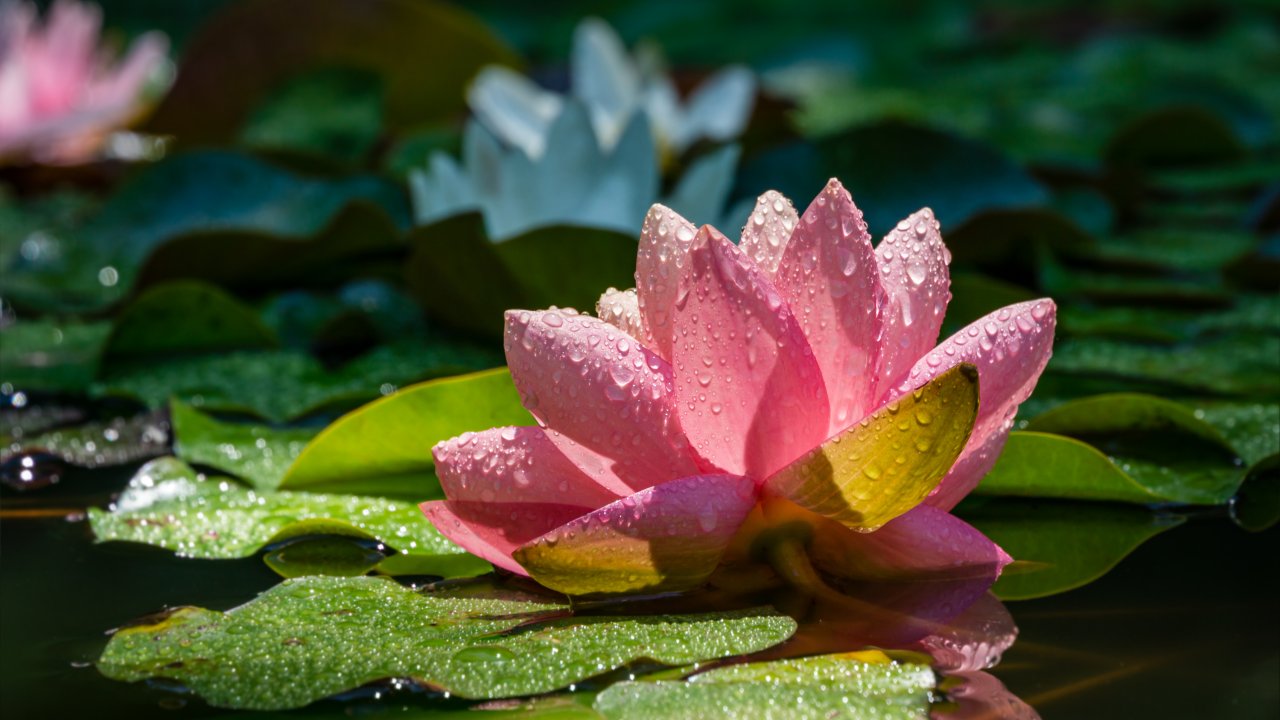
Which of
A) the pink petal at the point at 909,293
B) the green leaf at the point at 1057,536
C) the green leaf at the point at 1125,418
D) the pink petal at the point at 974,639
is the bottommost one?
the pink petal at the point at 974,639

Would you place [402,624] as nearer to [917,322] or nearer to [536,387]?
[536,387]

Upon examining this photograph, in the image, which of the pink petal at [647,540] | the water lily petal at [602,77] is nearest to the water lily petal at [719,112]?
the water lily petal at [602,77]

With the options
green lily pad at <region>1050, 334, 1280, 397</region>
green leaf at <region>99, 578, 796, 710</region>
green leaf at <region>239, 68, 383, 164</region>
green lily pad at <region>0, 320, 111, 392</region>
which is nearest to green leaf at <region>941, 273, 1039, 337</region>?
green lily pad at <region>1050, 334, 1280, 397</region>

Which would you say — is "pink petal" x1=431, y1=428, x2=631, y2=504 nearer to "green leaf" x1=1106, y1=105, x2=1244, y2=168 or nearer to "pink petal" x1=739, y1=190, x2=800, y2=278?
"pink petal" x1=739, y1=190, x2=800, y2=278

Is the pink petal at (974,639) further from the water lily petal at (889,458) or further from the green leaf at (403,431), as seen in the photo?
the green leaf at (403,431)

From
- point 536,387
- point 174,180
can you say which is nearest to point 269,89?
point 174,180

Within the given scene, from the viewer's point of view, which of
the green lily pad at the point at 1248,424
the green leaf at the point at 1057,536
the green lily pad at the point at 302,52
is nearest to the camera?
the green leaf at the point at 1057,536
